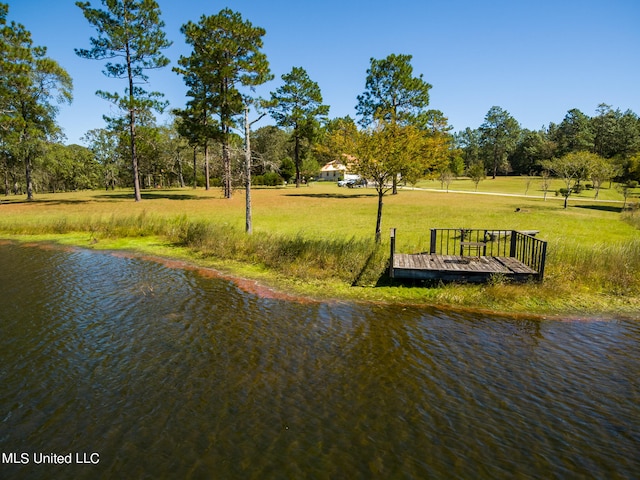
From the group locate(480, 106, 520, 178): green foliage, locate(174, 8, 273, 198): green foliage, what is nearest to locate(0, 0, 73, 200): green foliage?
locate(174, 8, 273, 198): green foliage

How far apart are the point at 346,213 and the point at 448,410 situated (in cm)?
2674

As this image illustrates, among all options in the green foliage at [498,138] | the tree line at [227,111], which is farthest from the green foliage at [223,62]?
the green foliage at [498,138]

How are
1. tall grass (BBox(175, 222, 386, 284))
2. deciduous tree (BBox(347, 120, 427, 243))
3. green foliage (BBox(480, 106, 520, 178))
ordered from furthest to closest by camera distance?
green foliage (BBox(480, 106, 520, 178))
deciduous tree (BBox(347, 120, 427, 243))
tall grass (BBox(175, 222, 386, 284))

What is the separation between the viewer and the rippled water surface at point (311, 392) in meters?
5.41

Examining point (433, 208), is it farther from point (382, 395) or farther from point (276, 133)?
point (276, 133)

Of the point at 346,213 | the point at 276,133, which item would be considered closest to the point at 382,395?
the point at 346,213

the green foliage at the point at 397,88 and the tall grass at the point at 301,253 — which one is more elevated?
the green foliage at the point at 397,88

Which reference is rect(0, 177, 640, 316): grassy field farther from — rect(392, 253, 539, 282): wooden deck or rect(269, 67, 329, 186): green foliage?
rect(269, 67, 329, 186): green foliage

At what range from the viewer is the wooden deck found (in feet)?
40.7

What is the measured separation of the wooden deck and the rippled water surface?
6.39 ft

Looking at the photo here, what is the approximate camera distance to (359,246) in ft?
51.4

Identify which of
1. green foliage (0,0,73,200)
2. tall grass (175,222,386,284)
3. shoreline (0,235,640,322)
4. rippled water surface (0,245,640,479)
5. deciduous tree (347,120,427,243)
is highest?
green foliage (0,0,73,200)

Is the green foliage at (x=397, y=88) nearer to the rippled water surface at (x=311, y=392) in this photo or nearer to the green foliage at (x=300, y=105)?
the green foliage at (x=300, y=105)

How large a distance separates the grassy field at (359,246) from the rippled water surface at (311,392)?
1.49 metres
